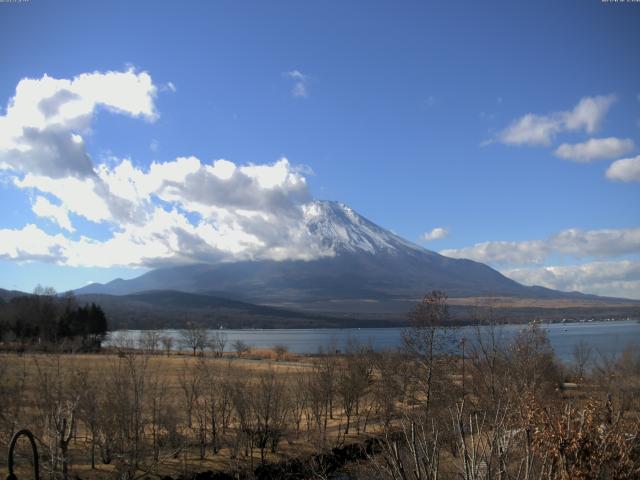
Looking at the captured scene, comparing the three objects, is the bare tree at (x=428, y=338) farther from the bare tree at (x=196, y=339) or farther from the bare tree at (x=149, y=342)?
the bare tree at (x=196, y=339)

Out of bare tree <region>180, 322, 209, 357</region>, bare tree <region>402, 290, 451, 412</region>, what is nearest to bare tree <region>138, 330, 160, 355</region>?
bare tree <region>180, 322, 209, 357</region>

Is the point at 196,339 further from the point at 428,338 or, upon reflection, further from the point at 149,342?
the point at 428,338

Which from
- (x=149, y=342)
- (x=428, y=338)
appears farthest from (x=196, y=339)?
(x=428, y=338)

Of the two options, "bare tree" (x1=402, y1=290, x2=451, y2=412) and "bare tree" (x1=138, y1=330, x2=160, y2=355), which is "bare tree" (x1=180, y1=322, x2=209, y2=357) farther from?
"bare tree" (x1=402, y1=290, x2=451, y2=412)

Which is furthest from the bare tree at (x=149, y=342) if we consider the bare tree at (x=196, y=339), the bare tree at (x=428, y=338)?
the bare tree at (x=428, y=338)

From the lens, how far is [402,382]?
3706 cm

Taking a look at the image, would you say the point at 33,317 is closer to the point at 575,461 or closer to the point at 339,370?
the point at 339,370

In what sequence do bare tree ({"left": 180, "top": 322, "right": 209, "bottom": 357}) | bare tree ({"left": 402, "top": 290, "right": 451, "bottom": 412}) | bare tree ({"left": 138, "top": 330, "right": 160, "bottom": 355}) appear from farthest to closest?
bare tree ({"left": 180, "top": 322, "right": 209, "bottom": 357}), bare tree ({"left": 138, "top": 330, "right": 160, "bottom": 355}), bare tree ({"left": 402, "top": 290, "right": 451, "bottom": 412})

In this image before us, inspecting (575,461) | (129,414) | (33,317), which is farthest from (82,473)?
(33,317)

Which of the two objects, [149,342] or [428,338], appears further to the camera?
[149,342]

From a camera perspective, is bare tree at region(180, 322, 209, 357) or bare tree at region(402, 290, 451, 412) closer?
bare tree at region(402, 290, 451, 412)

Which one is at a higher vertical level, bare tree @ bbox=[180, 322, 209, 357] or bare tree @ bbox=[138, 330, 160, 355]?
bare tree @ bbox=[138, 330, 160, 355]

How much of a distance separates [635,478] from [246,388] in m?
26.2

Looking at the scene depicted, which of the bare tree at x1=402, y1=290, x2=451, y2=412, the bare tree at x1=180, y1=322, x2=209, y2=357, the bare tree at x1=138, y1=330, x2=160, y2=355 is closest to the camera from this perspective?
the bare tree at x1=402, y1=290, x2=451, y2=412
